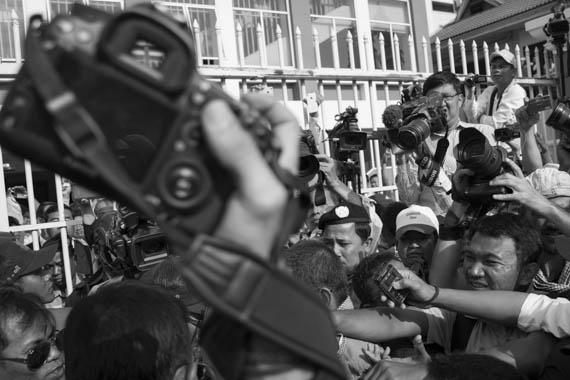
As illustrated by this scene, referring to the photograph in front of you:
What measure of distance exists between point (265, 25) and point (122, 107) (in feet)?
32.8

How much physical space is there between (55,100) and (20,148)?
72 mm

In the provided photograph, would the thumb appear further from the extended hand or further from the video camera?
the video camera

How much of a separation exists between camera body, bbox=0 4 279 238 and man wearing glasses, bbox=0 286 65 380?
169cm

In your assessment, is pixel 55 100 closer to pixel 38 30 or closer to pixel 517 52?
pixel 38 30

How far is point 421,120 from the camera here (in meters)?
3.42

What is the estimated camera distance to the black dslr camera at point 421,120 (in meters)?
3.33

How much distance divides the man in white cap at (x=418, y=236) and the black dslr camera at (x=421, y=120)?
350 millimetres

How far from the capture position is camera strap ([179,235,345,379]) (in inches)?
29.4

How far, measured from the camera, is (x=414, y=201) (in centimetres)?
413

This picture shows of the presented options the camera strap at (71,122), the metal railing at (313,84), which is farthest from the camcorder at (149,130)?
the metal railing at (313,84)

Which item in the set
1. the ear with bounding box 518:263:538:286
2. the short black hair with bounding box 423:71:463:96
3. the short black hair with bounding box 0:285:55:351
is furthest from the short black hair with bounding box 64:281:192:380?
the short black hair with bounding box 423:71:463:96

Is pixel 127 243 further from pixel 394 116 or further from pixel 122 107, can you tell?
pixel 122 107

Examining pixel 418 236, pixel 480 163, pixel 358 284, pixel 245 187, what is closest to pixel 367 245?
pixel 418 236

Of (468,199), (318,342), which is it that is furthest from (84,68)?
(468,199)
